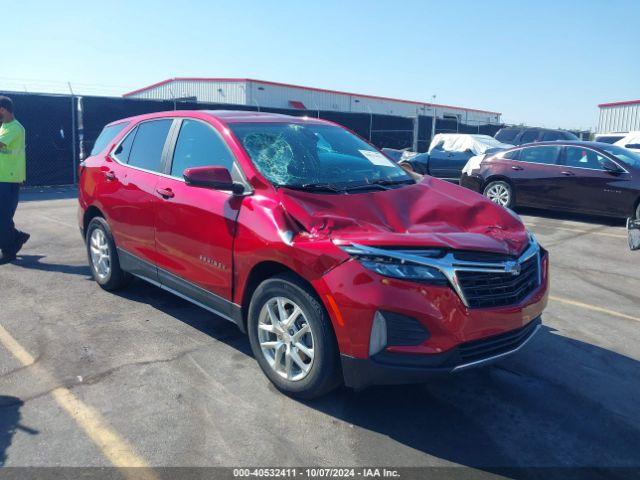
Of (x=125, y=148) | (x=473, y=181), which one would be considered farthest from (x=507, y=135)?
(x=125, y=148)

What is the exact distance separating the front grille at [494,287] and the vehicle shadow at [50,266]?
4605 mm

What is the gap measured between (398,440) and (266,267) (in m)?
1.32

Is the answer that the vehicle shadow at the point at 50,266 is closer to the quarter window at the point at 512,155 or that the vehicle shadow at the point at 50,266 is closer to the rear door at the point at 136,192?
the rear door at the point at 136,192

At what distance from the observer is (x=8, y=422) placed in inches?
127

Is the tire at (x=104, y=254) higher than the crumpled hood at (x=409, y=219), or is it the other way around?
the crumpled hood at (x=409, y=219)

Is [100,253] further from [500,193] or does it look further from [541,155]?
[541,155]

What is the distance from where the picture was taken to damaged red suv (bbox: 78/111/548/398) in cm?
305

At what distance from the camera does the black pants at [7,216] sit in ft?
22.0

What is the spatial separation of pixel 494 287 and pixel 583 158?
827cm

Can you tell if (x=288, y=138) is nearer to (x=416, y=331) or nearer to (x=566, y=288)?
(x=416, y=331)

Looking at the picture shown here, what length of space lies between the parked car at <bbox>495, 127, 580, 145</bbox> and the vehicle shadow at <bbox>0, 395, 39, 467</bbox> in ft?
55.1

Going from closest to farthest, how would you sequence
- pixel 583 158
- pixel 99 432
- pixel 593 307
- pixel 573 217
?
1. pixel 99 432
2. pixel 593 307
3. pixel 583 158
4. pixel 573 217

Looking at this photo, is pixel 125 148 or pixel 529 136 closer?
pixel 125 148

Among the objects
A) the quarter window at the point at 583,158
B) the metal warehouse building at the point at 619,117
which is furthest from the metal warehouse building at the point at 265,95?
the quarter window at the point at 583,158
